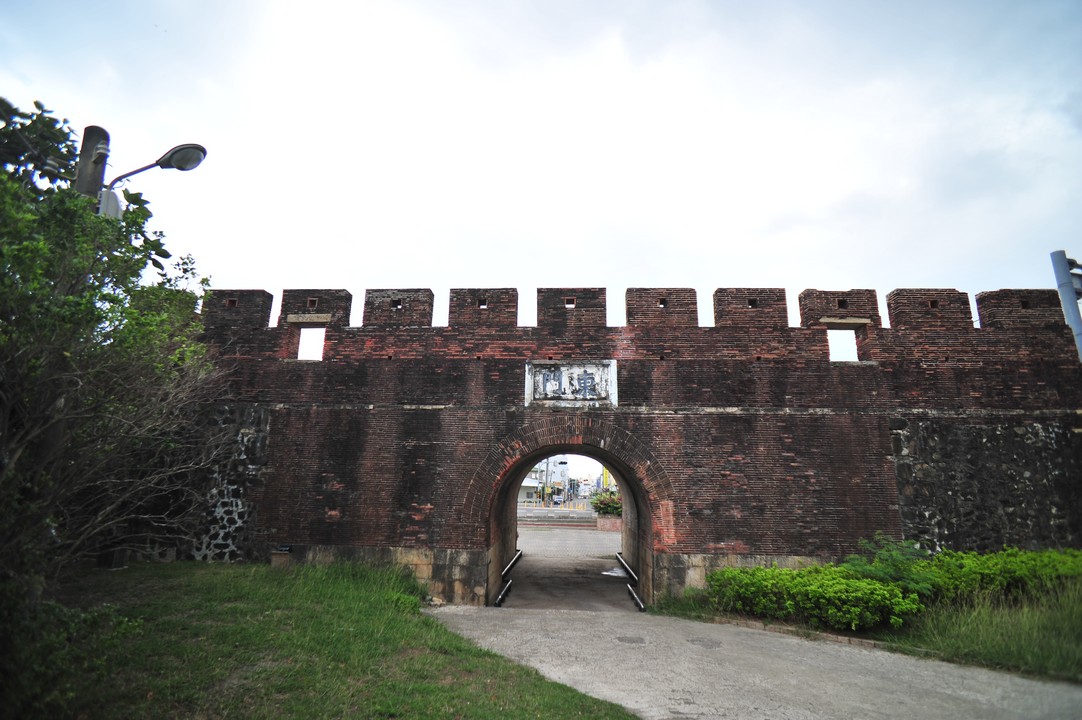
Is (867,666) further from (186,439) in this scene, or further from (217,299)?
(217,299)

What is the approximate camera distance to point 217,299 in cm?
1096

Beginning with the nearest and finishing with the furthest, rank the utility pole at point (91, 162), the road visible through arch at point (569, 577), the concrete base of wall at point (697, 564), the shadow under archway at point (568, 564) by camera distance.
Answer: the utility pole at point (91, 162), the concrete base of wall at point (697, 564), the shadow under archway at point (568, 564), the road visible through arch at point (569, 577)

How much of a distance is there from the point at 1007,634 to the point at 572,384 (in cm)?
692

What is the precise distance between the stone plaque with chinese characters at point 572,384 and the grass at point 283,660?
4122mm

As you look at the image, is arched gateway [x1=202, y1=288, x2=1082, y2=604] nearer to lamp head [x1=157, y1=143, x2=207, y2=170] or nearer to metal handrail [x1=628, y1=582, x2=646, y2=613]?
metal handrail [x1=628, y1=582, x2=646, y2=613]

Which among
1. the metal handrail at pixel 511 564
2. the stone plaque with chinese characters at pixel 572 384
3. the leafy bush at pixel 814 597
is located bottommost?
the metal handrail at pixel 511 564

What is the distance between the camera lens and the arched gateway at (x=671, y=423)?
938cm

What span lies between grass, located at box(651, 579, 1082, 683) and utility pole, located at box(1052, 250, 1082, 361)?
12.2 ft

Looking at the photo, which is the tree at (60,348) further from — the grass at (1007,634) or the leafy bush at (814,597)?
the grass at (1007,634)

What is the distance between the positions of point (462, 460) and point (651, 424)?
354 centimetres

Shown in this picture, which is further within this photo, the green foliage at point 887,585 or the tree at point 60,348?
the green foliage at point 887,585

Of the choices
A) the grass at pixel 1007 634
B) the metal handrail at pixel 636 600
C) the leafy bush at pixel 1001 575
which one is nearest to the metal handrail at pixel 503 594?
the metal handrail at pixel 636 600

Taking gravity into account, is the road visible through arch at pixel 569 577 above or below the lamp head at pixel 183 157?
below

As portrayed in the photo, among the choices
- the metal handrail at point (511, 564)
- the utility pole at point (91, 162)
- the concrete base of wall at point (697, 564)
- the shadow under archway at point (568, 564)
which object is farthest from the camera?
the metal handrail at point (511, 564)
